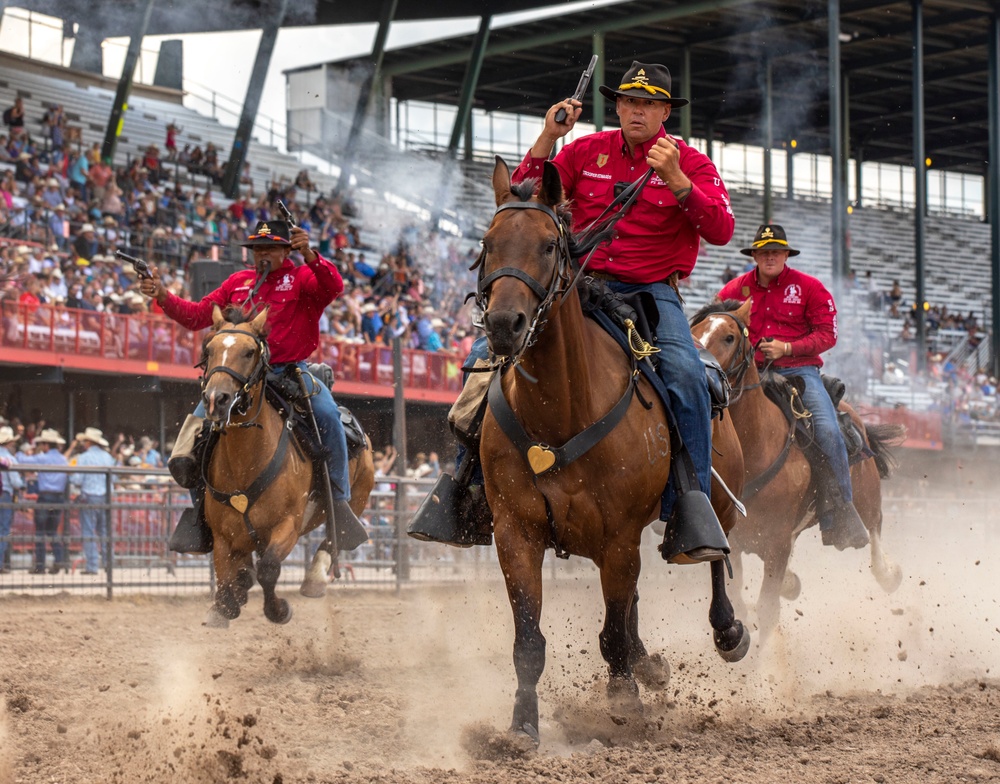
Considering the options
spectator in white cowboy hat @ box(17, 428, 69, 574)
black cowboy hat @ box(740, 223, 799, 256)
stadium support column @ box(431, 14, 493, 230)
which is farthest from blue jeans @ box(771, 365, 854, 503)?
stadium support column @ box(431, 14, 493, 230)

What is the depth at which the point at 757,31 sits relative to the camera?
3806 centimetres

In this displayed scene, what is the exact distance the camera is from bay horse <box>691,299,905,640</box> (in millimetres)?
8703

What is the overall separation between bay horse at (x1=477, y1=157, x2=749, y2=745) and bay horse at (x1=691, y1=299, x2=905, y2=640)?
2.39 metres

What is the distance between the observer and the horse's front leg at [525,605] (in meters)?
5.98

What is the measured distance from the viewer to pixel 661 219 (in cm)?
676

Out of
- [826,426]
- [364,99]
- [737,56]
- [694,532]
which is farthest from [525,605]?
[737,56]

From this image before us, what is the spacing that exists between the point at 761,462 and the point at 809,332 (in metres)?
1.28

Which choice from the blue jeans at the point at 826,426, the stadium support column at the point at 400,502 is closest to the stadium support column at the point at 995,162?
the stadium support column at the point at 400,502

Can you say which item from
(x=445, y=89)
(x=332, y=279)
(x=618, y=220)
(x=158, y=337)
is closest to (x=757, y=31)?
(x=445, y=89)

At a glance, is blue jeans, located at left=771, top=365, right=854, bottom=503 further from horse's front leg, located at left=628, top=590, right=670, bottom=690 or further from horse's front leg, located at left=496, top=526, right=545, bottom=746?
horse's front leg, located at left=496, top=526, right=545, bottom=746

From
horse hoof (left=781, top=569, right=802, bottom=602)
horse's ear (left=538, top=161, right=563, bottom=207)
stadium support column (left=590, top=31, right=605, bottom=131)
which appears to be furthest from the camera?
stadium support column (left=590, top=31, right=605, bottom=131)

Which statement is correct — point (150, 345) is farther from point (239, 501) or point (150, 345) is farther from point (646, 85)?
point (646, 85)

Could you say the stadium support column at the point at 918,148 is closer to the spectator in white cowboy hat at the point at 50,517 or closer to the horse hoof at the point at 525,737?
the spectator in white cowboy hat at the point at 50,517

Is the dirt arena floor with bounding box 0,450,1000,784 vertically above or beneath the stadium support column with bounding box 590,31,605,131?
beneath
